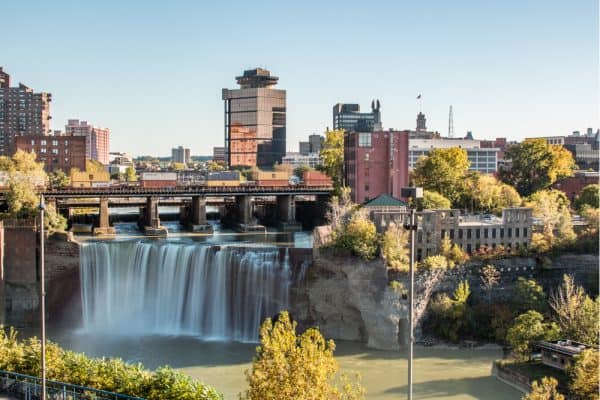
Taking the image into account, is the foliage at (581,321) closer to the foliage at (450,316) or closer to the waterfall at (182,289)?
the foliage at (450,316)

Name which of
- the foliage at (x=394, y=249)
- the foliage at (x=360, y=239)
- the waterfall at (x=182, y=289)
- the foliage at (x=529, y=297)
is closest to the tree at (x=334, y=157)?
the waterfall at (x=182, y=289)

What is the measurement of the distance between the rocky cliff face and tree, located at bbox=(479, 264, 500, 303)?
21.2ft

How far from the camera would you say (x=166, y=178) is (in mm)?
97562

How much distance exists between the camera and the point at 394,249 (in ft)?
180

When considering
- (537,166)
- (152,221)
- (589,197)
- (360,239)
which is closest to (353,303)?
(360,239)

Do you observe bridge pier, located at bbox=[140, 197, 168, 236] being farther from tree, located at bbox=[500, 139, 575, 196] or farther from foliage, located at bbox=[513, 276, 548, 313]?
tree, located at bbox=[500, 139, 575, 196]

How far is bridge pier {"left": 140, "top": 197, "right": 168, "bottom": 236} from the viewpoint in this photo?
7912 centimetres

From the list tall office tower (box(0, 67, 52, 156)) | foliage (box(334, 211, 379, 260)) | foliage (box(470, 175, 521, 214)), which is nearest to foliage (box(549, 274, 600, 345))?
foliage (box(334, 211, 379, 260))

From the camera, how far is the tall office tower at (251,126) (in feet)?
636

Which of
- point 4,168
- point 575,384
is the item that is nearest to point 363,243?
point 575,384

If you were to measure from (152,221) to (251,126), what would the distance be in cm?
11633

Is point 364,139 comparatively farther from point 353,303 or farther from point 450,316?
point 450,316

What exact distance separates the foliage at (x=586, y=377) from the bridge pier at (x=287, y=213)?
5038cm

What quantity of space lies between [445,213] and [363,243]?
296 inches
